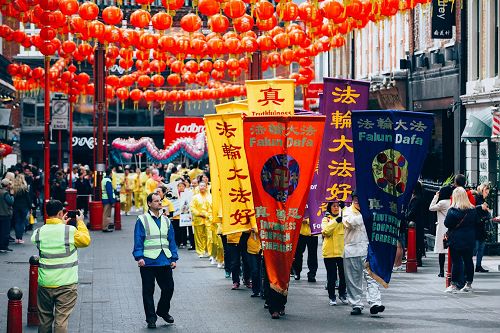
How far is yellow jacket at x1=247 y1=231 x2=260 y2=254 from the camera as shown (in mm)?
18578

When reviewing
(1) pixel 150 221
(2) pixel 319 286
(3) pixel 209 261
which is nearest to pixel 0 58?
(3) pixel 209 261

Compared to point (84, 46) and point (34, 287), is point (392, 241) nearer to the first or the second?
point (34, 287)

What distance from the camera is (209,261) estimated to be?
82.6 feet

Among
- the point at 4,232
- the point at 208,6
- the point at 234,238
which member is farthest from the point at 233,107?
the point at 4,232

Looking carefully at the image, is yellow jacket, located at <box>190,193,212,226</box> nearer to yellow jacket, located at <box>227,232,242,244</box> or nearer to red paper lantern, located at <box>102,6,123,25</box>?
yellow jacket, located at <box>227,232,242,244</box>

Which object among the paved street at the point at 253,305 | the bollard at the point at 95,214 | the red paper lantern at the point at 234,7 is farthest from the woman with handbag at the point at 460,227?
the bollard at the point at 95,214

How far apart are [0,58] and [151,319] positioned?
24.8 m

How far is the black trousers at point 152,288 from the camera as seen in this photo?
15.4 m

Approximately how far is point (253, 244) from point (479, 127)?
1046 cm

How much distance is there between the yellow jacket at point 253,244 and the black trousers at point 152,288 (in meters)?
3.17

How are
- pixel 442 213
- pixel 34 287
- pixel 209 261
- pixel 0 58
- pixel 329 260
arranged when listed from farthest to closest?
pixel 0 58, pixel 209 261, pixel 442 213, pixel 329 260, pixel 34 287

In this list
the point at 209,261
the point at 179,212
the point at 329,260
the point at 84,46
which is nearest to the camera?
the point at 329,260

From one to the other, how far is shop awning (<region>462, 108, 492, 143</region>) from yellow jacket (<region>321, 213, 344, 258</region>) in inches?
415

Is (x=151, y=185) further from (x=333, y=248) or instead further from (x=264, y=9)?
(x=333, y=248)
